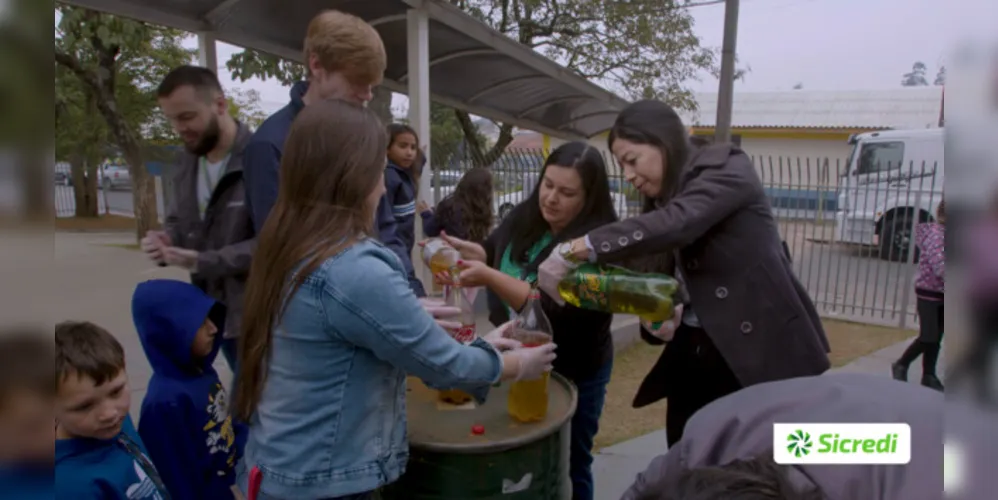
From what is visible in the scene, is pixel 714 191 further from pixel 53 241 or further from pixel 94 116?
pixel 94 116

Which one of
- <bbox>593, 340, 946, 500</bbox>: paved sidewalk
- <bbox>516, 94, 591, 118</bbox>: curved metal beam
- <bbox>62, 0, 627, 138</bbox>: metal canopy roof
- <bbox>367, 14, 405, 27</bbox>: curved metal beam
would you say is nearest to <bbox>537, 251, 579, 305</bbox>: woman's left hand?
<bbox>593, 340, 946, 500</bbox>: paved sidewalk

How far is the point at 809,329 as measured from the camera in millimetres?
2020

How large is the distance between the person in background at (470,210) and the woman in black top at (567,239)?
2991mm

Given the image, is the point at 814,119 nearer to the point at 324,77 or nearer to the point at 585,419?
the point at 585,419

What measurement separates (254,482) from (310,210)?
643mm

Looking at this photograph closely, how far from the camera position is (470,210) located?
5543 millimetres

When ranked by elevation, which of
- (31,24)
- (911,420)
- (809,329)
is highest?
(31,24)

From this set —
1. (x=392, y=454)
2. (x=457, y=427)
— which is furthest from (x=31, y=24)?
(x=457, y=427)

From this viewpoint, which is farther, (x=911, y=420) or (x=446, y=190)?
(x=446, y=190)

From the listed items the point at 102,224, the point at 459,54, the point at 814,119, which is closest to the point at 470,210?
the point at 459,54

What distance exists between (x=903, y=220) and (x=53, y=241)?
9.34 m

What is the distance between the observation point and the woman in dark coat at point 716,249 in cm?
193

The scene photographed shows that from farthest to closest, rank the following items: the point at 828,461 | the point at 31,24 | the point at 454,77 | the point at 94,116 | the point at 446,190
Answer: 1. the point at 94,116
2. the point at 446,190
3. the point at 454,77
4. the point at 828,461
5. the point at 31,24

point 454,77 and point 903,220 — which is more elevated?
point 454,77
